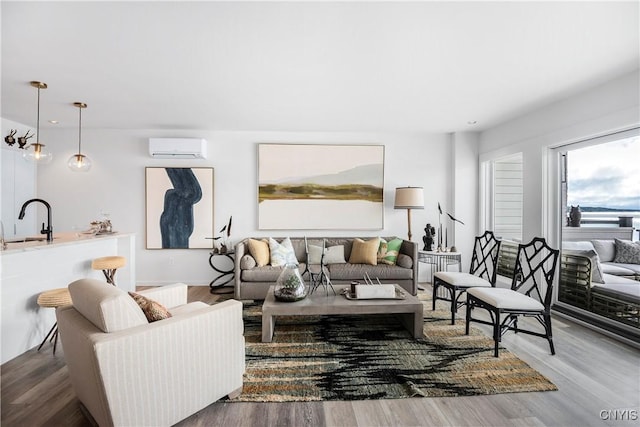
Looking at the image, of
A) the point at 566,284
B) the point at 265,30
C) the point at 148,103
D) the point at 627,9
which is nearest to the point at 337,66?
the point at 265,30

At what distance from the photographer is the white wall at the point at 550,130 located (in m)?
2.88

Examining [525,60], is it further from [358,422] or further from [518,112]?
[358,422]

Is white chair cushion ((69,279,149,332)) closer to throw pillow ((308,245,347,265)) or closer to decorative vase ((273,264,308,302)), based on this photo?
decorative vase ((273,264,308,302))

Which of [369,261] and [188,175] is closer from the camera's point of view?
[369,261]

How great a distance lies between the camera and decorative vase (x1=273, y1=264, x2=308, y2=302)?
112 inches

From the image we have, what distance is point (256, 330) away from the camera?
309 cm

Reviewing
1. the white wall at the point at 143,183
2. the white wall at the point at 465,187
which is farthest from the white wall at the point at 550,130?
the white wall at the point at 143,183

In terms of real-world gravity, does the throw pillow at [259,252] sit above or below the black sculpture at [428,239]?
below

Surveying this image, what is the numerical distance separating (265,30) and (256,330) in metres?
2.65

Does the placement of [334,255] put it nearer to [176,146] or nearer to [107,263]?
[107,263]

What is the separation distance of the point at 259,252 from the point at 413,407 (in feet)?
9.38

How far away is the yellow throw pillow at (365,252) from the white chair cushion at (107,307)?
3207 mm

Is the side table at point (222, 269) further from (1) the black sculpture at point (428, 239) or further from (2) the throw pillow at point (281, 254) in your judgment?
(1) the black sculpture at point (428, 239)

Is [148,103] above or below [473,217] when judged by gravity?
above
